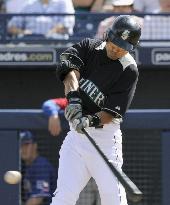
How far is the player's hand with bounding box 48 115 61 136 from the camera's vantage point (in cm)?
477

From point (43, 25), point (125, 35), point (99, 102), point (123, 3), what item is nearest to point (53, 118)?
point (99, 102)

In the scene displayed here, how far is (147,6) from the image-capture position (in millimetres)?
7551

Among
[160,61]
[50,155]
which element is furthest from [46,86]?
[50,155]

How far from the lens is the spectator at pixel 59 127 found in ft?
15.7

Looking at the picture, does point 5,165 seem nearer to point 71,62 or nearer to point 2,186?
point 2,186

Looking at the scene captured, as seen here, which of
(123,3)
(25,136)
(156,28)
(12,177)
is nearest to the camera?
(12,177)

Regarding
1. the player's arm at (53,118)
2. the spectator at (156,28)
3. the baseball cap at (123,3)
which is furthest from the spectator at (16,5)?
the player's arm at (53,118)

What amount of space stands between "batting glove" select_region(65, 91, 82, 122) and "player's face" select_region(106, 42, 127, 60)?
1.24 feet

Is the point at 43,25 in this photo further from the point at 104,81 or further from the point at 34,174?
the point at 104,81

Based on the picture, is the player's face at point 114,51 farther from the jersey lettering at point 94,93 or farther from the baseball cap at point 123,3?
the baseball cap at point 123,3

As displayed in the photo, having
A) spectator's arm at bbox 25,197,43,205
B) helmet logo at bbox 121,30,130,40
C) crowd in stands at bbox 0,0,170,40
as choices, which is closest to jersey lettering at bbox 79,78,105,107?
helmet logo at bbox 121,30,130,40

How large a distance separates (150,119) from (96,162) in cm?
57

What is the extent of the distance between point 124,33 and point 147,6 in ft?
10.7

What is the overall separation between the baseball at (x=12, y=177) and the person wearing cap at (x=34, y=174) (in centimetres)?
14
